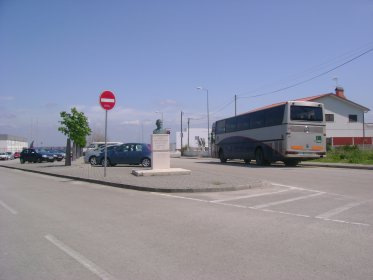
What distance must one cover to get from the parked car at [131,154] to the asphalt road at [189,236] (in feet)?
44.1

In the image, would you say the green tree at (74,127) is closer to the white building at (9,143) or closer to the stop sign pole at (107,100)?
the stop sign pole at (107,100)

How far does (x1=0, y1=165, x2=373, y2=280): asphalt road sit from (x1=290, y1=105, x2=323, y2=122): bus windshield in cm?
1276

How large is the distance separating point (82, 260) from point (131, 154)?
2046cm

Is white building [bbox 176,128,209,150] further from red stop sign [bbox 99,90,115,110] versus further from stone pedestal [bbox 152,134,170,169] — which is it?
red stop sign [bbox 99,90,115,110]

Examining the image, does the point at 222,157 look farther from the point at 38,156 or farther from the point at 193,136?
the point at 193,136

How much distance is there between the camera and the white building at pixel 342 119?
54875mm

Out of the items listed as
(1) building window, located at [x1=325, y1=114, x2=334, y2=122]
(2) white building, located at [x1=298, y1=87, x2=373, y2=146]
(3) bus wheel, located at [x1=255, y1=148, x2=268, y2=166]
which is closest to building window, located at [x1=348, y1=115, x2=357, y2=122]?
(2) white building, located at [x1=298, y1=87, x2=373, y2=146]

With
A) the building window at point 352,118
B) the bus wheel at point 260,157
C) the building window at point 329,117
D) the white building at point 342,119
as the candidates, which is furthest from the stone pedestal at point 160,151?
the building window at point 352,118

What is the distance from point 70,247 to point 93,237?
2.34 ft

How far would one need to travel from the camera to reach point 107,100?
679 inches

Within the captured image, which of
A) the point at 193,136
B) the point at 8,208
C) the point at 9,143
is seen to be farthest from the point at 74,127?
the point at 9,143

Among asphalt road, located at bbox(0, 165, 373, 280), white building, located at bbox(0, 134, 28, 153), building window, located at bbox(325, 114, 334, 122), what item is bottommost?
asphalt road, located at bbox(0, 165, 373, 280)

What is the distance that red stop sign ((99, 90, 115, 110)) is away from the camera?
1706 centimetres

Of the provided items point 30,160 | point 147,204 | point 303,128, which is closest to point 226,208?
point 147,204
